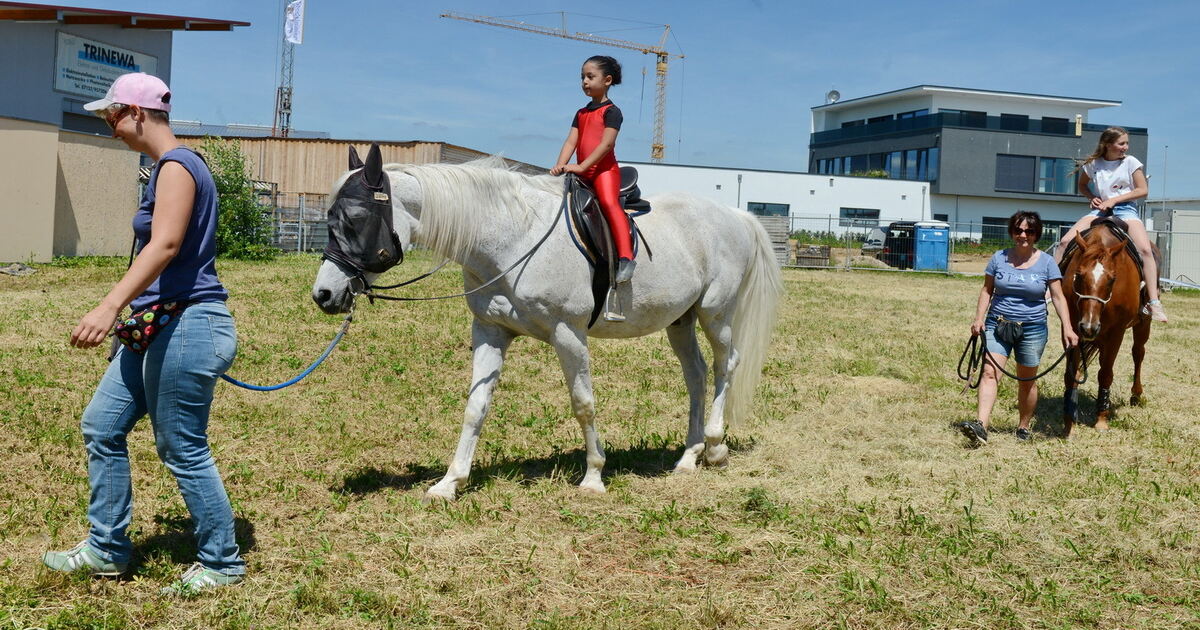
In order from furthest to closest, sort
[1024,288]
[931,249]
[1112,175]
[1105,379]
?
1. [931,249]
2. [1112,175]
3. [1105,379]
4. [1024,288]

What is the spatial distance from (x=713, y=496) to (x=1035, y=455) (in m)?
2.78

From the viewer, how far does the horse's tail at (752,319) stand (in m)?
6.98

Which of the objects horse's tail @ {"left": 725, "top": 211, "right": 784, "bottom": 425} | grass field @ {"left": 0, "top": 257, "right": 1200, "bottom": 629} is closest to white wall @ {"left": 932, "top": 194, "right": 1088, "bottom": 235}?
grass field @ {"left": 0, "top": 257, "right": 1200, "bottom": 629}

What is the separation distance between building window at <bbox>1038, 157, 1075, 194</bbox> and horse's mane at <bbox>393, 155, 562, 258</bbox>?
Result: 58021 millimetres

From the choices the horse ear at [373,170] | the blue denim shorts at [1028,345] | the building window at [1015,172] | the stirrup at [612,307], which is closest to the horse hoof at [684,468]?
the stirrup at [612,307]

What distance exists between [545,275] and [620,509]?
4.65ft

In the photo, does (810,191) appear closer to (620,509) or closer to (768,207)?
(768,207)

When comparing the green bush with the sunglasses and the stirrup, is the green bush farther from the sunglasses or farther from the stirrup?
the sunglasses

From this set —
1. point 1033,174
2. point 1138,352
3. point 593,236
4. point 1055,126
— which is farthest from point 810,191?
point 593,236

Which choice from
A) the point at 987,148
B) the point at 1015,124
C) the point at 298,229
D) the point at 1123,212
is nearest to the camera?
the point at 1123,212

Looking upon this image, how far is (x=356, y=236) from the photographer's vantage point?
15.9 ft

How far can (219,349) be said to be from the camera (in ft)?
12.6

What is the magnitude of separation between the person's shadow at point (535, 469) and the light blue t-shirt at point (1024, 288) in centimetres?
234

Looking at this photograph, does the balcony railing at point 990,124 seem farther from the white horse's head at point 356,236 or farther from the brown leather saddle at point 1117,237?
the white horse's head at point 356,236
